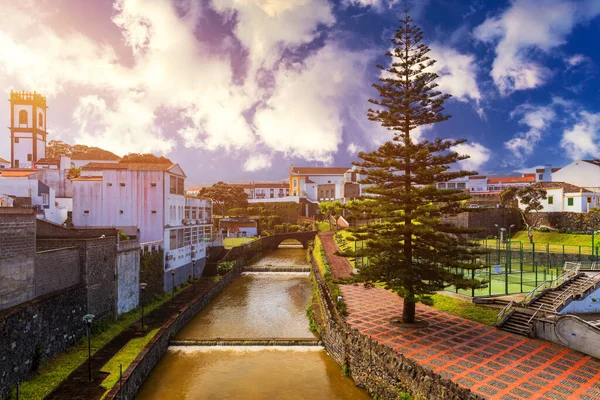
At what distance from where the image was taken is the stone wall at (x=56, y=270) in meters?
14.5

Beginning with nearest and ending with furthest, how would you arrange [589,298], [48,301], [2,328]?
[2,328]
[48,301]
[589,298]

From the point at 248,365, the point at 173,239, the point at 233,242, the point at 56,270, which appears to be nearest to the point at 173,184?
the point at 173,239

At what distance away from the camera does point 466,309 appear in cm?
1962

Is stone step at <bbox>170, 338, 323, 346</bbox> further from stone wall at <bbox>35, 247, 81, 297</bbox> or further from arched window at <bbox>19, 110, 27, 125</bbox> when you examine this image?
arched window at <bbox>19, 110, 27, 125</bbox>

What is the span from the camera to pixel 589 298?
57.8 ft

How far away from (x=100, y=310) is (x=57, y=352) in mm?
3516

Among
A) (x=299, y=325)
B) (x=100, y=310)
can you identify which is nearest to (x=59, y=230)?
(x=100, y=310)

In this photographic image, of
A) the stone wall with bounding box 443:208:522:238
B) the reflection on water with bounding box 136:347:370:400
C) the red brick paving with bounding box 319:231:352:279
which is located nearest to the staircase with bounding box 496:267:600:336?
the reflection on water with bounding box 136:347:370:400

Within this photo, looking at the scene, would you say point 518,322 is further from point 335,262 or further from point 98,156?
point 98,156

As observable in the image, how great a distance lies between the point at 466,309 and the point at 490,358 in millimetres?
6298

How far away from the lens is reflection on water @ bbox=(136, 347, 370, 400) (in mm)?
14547

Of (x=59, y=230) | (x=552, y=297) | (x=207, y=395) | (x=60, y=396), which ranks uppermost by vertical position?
(x=59, y=230)

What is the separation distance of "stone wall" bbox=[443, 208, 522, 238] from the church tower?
54316mm

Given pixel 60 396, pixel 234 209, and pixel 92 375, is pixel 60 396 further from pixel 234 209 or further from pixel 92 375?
pixel 234 209
